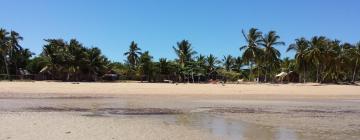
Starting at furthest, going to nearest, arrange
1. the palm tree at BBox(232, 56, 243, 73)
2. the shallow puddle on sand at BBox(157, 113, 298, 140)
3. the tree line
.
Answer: the palm tree at BBox(232, 56, 243, 73) < the tree line < the shallow puddle on sand at BBox(157, 113, 298, 140)

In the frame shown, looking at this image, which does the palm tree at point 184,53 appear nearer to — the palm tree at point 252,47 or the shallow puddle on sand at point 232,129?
the palm tree at point 252,47

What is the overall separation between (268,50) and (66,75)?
32.1 metres

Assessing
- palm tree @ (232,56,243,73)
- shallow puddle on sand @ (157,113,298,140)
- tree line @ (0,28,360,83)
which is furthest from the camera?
palm tree @ (232,56,243,73)

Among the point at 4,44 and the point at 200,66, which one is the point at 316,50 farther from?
the point at 4,44

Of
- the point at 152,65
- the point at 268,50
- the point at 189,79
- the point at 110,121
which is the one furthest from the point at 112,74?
the point at 110,121

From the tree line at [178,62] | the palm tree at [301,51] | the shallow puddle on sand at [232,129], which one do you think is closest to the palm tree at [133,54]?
A: the tree line at [178,62]

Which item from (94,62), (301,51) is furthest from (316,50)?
(94,62)

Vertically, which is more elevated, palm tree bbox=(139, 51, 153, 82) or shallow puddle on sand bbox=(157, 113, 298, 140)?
palm tree bbox=(139, 51, 153, 82)

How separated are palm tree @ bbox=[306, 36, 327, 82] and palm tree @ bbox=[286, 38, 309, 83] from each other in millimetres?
1102

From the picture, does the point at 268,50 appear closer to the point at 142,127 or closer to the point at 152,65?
the point at 152,65

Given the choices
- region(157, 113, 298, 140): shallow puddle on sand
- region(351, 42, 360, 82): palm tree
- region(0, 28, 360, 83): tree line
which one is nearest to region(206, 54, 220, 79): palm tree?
region(0, 28, 360, 83): tree line

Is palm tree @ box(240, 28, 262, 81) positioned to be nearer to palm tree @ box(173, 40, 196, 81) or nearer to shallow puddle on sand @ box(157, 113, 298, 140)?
palm tree @ box(173, 40, 196, 81)

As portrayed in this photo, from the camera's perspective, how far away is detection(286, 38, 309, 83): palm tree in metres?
79.4

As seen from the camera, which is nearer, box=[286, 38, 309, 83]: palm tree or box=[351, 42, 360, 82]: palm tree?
box=[286, 38, 309, 83]: palm tree
